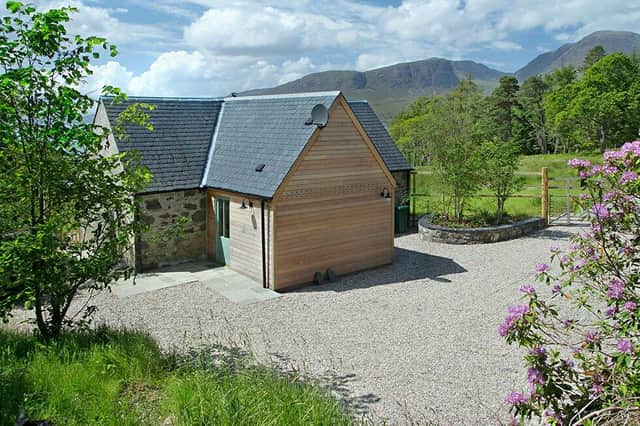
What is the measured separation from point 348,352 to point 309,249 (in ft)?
15.7

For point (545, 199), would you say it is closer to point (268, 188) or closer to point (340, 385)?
point (268, 188)

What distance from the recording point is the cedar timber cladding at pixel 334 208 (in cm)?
1355

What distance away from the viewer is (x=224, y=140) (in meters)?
16.8

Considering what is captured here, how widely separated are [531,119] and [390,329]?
61.4m

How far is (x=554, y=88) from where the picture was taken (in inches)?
2771

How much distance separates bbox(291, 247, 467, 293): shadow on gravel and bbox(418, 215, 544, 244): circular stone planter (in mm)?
1939

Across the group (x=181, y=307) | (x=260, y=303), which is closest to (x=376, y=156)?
(x=260, y=303)

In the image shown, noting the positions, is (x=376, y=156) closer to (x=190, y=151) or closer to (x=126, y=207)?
(x=190, y=151)

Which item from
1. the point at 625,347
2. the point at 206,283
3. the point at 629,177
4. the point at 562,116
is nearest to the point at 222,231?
the point at 206,283

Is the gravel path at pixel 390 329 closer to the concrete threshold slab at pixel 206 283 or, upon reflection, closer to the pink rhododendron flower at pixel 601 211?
the concrete threshold slab at pixel 206 283

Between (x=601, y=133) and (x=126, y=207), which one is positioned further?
(x=601, y=133)

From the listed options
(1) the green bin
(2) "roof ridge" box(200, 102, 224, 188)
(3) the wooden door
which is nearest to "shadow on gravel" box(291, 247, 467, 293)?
(3) the wooden door

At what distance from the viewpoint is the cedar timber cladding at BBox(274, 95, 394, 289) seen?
1355 centimetres

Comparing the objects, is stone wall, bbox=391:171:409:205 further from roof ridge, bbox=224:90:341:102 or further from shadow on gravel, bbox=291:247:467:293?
roof ridge, bbox=224:90:341:102
